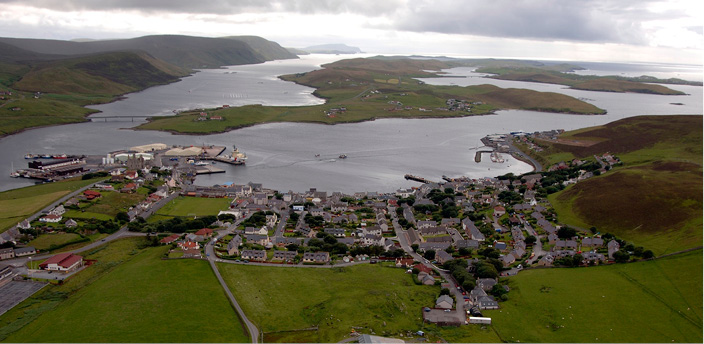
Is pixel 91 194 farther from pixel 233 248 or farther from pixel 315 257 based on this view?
pixel 315 257

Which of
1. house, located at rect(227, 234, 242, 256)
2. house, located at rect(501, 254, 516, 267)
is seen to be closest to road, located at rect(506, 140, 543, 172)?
house, located at rect(501, 254, 516, 267)

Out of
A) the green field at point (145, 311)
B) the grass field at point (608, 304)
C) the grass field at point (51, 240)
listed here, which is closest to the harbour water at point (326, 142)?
the grass field at point (51, 240)

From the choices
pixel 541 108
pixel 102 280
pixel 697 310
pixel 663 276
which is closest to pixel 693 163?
pixel 663 276

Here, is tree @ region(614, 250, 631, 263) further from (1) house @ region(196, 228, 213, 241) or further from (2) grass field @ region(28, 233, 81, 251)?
(2) grass field @ region(28, 233, 81, 251)

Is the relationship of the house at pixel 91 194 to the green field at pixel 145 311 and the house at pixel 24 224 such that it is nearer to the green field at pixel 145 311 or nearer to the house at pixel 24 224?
the house at pixel 24 224

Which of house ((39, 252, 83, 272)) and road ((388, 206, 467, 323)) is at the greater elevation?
house ((39, 252, 83, 272))

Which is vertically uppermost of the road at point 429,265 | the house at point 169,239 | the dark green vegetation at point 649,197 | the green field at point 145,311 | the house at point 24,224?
the dark green vegetation at point 649,197

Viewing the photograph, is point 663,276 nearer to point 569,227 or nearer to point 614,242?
point 614,242
